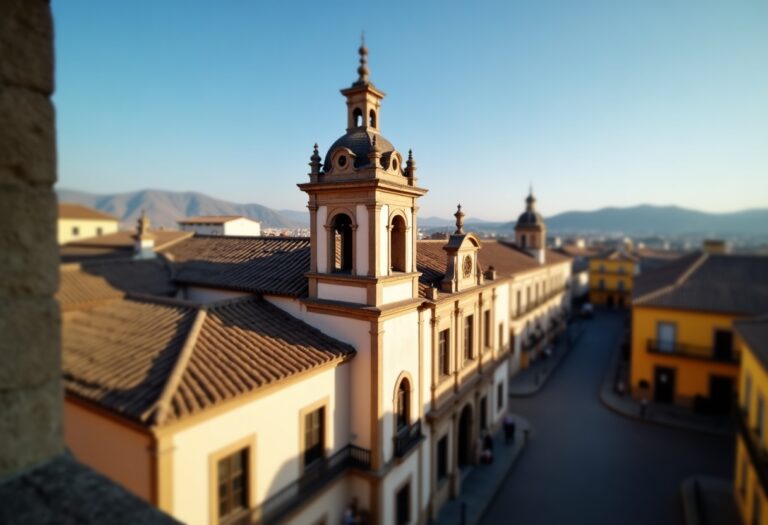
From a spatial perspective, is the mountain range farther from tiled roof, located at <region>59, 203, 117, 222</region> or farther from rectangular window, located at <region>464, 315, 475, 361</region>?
rectangular window, located at <region>464, 315, 475, 361</region>

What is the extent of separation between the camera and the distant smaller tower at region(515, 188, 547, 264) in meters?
38.8

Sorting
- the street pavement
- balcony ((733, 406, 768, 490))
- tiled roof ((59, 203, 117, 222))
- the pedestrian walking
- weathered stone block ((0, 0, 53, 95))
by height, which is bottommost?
the street pavement

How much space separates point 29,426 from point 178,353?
7.38 m

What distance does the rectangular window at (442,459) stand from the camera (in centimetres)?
1502

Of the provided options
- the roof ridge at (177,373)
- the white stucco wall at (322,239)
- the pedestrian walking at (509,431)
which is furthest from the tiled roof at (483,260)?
the pedestrian walking at (509,431)

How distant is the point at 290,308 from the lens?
1205cm

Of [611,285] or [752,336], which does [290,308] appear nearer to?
[752,336]

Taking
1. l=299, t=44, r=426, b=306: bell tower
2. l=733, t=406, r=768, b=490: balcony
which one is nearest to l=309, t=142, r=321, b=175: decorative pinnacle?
l=299, t=44, r=426, b=306: bell tower

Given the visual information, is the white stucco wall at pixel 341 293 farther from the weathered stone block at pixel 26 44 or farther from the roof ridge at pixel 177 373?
the weathered stone block at pixel 26 44

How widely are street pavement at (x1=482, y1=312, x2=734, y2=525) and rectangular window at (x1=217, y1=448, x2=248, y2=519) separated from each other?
9183 millimetres

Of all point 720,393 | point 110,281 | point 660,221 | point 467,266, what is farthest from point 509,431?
point 660,221

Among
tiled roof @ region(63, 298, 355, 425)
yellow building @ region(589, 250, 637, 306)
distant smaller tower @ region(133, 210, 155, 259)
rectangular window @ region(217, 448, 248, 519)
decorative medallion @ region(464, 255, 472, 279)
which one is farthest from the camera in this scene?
yellow building @ region(589, 250, 637, 306)

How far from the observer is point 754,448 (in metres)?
12.1

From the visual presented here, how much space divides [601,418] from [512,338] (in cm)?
717
